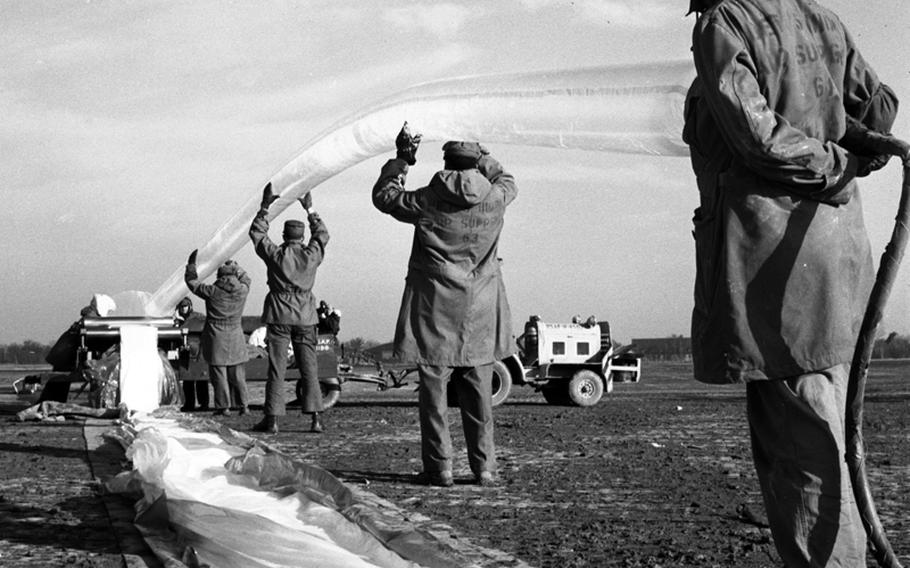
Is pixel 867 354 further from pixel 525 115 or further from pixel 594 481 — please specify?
pixel 525 115

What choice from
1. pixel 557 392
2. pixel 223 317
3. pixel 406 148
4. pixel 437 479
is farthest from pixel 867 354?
pixel 557 392

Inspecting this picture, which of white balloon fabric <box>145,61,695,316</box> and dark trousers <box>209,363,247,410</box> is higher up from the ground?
white balloon fabric <box>145,61,695,316</box>

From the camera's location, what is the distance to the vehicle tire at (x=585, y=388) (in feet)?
58.4

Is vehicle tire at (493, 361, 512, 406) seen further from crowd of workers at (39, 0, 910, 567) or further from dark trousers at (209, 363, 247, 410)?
crowd of workers at (39, 0, 910, 567)

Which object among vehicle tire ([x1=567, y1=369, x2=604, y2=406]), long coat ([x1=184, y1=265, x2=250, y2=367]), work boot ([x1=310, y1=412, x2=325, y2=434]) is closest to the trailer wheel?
vehicle tire ([x1=567, y1=369, x2=604, y2=406])

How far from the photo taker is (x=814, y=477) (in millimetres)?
3684

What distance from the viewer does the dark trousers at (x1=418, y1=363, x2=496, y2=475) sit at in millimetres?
7582

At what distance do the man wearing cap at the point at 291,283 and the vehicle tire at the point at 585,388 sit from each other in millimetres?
5518

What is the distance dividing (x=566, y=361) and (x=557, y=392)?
49cm

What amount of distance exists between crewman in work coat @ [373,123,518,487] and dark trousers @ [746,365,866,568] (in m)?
4.05

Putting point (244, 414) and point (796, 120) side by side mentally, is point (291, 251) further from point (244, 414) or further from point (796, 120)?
point (796, 120)

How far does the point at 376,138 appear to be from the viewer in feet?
67.8

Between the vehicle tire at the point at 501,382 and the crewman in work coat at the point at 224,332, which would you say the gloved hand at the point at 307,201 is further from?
the vehicle tire at the point at 501,382

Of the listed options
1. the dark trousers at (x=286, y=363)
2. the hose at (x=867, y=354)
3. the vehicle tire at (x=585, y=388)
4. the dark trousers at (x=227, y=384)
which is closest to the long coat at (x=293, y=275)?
the dark trousers at (x=286, y=363)
